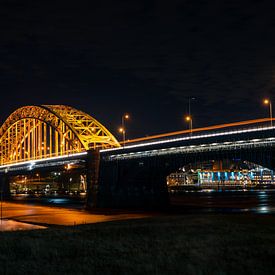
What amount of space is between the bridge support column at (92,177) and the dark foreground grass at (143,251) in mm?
48556

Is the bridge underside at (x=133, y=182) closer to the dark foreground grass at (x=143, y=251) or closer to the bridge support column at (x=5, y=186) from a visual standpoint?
the dark foreground grass at (x=143, y=251)

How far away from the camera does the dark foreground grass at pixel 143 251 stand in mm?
21328

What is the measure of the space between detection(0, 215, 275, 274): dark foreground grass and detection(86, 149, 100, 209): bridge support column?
159 ft

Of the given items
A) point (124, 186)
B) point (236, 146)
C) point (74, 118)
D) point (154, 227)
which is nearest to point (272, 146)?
point (236, 146)

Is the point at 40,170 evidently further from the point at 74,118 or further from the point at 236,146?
the point at 236,146

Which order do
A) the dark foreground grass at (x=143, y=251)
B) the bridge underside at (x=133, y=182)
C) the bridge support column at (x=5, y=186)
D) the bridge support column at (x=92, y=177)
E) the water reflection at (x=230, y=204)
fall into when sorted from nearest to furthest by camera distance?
the dark foreground grass at (x=143, y=251) → the water reflection at (x=230, y=204) → the bridge underside at (x=133, y=182) → the bridge support column at (x=92, y=177) → the bridge support column at (x=5, y=186)

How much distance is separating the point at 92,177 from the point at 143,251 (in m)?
61.0

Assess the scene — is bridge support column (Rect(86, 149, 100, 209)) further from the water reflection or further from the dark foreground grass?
the dark foreground grass

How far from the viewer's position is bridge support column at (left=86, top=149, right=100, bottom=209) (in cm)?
8438

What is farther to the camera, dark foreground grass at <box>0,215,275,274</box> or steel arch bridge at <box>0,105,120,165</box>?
steel arch bridge at <box>0,105,120,165</box>

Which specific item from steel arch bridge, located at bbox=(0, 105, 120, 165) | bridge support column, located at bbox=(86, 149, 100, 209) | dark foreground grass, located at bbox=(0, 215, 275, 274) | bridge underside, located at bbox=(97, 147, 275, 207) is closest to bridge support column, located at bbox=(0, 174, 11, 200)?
steel arch bridge, located at bbox=(0, 105, 120, 165)

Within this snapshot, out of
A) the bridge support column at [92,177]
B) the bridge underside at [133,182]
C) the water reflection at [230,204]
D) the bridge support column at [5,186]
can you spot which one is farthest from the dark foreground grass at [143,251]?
the bridge support column at [5,186]

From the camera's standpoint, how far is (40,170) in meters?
119

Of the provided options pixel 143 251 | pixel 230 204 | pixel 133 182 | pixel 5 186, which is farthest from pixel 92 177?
pixel 5 186
